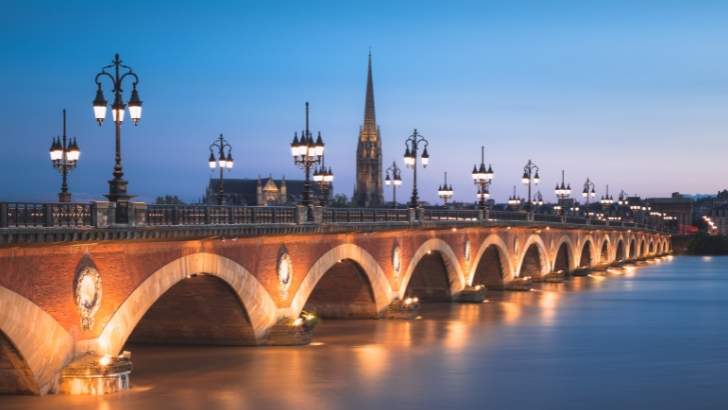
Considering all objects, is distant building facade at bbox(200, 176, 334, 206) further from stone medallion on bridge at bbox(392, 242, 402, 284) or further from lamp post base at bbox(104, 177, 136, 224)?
lamp post base at bbox(104, 177, 136, 224)

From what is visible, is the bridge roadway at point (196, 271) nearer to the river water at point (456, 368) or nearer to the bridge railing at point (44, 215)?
the bridge railing at point (44, 215)

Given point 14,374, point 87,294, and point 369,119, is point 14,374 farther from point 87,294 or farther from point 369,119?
point 369,119

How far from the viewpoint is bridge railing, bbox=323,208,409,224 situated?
115ft

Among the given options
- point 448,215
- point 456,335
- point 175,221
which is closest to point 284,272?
point 175,221

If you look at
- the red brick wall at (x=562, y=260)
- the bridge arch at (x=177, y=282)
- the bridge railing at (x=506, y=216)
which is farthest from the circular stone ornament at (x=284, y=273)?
the red brick wall at (x=562, y=260)

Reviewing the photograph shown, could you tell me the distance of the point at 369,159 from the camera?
161500 mm

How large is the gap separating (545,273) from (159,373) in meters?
47.1

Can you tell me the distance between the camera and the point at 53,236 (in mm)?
20250

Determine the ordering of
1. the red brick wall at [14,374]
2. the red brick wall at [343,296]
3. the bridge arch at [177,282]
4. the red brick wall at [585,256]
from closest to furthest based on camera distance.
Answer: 1. the red brick wall at [14,374]
2. the bridge arch at [177,282]
3. the red brick wall at [343,296]
4. the red brick wall at [585,256]

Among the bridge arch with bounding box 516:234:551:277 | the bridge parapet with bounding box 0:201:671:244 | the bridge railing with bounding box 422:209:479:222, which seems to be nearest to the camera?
the bridge parapet with bounding box 0:201:671:244

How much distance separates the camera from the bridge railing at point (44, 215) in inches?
760

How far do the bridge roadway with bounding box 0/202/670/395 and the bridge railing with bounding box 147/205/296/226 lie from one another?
0.04m

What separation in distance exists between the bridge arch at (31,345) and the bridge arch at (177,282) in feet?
4.79

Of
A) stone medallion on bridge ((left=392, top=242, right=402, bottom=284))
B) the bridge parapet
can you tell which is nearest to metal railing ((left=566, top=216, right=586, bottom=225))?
stone medallion on bridge ((left=392, top=242, right=402, bottom=284))
